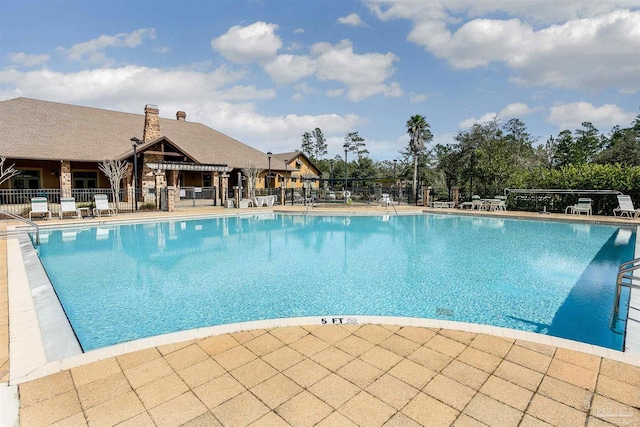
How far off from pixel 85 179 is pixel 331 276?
20.4 metres

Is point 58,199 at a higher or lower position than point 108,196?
lower

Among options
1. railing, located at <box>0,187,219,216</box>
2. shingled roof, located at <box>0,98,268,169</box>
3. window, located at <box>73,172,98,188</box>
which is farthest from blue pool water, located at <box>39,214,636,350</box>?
window, located at <box>73,172,98,188</box>

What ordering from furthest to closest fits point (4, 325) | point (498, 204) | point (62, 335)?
1. point (498, 204)
2. point (4, 325)
3. point (62, 335)

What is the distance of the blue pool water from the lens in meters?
4.81

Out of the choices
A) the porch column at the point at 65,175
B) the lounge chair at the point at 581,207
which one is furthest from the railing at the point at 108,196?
the lounge chair at the point at 581,207

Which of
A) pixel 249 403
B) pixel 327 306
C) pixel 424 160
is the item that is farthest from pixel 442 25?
pixel 424 160

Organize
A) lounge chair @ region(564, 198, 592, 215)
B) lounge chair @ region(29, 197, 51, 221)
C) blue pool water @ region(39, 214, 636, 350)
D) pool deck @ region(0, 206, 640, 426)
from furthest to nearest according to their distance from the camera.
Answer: lounge chair @ region(564, 198, 592, 215), lounge chair @ region(29, 197, 51, 221), blue pool water @ region(39, 214, 636, 350), pool deck @ region(0, 206, 640, 426)

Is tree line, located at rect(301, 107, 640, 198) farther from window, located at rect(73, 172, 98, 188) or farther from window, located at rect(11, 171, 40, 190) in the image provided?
window, located at rect(11, 171, 40, 190)

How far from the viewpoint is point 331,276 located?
690cm

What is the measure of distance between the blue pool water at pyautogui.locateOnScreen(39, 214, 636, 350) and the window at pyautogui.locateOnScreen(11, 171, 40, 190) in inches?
399

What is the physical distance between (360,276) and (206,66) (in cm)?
1873

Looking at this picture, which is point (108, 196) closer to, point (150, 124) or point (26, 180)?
point (26, 180)

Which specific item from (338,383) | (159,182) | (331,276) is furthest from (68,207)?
(338,383)

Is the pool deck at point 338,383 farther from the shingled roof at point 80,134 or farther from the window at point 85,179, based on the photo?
the window at point 85,179
